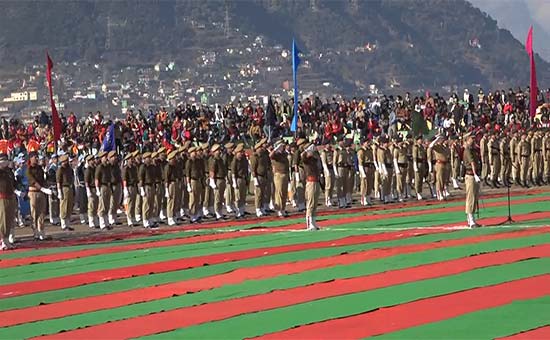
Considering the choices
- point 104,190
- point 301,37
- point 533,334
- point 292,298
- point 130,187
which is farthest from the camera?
point 301,37

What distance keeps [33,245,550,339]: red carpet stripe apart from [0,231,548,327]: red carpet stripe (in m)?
1.21

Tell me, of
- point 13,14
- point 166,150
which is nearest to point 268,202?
point 166,150

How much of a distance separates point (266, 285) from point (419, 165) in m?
17.2

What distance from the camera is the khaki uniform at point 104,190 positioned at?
28.9 meters

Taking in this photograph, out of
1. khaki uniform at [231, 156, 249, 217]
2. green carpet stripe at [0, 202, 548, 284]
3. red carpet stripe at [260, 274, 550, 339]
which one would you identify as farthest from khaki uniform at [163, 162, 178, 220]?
red carpet stripe at [260, 274, 550, 339]

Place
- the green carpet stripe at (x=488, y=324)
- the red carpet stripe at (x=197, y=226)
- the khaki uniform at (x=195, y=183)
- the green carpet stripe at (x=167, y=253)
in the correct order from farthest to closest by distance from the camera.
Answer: the khaki uniform at (x=195, y=183), the red carpet stripe at (x=197, y=226), the green carpet stripe at (x=167, y=253), the green carpet stripe at (x=488, y=324)

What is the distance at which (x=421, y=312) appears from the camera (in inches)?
533

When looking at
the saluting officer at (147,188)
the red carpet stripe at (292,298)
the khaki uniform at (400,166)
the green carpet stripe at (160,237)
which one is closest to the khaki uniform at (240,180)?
the saluting officer at (147,188)

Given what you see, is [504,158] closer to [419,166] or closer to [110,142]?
[419,166]

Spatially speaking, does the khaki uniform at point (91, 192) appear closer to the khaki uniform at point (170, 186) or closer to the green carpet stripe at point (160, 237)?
the khaki uniform at point (170, 186)

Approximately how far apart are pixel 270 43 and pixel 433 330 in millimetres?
135300

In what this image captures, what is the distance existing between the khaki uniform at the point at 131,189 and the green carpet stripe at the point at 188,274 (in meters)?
9.75

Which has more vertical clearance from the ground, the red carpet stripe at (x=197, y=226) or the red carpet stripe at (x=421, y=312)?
the red carpet stripe at (x=197, y=226)

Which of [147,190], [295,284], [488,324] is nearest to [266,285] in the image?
[295,284]
